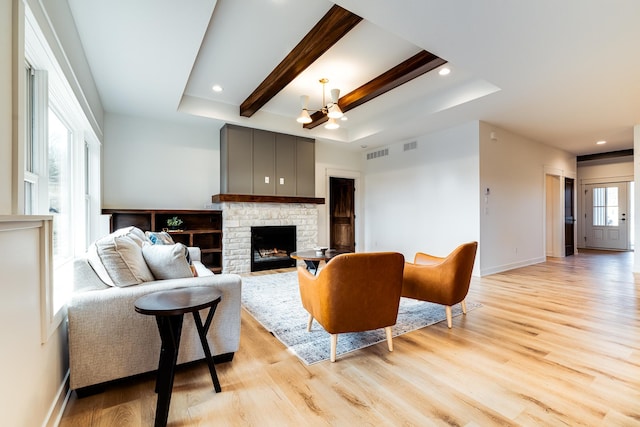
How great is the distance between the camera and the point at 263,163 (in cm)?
550

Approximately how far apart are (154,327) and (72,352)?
1.32 feet

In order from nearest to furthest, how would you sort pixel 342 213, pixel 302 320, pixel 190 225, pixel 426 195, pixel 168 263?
pixel 168 263, pixel 302 320, pixel 190 225, pixel 426 195, pixel 342 213

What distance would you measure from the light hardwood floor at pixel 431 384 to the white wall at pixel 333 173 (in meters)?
3.95

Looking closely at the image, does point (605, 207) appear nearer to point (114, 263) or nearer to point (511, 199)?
point (511, 199)

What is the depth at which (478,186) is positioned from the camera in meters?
4.79

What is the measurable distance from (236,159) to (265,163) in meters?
0.56

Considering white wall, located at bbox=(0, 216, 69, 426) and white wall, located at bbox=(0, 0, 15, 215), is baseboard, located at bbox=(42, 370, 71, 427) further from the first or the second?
white wall, located at bbox=(0, 0, 15, 215)

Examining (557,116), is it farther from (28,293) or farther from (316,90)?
(28,293)

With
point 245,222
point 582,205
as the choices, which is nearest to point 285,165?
point 245,222

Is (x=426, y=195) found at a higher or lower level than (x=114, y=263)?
higher

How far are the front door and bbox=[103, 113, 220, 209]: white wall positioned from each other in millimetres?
10280

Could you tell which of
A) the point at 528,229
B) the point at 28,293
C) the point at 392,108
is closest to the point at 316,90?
the point at 392,108

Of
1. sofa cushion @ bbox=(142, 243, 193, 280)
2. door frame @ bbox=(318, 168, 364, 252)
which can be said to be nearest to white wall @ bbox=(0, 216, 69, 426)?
sofa cushion @ bbox=(142, 243, 193, 280)

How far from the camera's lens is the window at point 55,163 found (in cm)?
165
